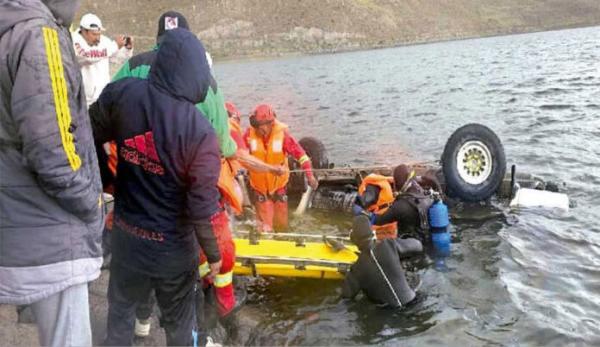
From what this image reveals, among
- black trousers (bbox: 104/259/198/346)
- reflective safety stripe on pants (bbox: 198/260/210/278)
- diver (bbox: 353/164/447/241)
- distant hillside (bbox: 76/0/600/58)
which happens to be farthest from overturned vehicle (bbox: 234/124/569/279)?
distant hillside (bbox: 76/0/600/58)

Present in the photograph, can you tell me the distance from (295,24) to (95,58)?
3505 inches

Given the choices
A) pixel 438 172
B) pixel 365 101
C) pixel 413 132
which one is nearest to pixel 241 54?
pixel 365 101

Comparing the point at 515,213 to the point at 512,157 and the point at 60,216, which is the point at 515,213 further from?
the point at 60,216

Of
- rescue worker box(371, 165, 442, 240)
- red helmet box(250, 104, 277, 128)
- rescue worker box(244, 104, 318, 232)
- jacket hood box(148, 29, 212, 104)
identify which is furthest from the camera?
rescue worker box(244, 104, 318, 232)

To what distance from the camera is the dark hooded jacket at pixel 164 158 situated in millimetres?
3055

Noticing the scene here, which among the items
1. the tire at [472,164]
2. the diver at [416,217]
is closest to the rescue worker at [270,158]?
the diver at [416,217]

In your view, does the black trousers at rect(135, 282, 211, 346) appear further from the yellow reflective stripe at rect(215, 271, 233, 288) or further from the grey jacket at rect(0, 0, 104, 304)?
the grey jacket at rect(0, 0, 104, 304)

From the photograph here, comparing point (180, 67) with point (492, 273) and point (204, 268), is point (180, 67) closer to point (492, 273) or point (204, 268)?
point (204, 268)

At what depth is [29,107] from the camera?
91.8 inches

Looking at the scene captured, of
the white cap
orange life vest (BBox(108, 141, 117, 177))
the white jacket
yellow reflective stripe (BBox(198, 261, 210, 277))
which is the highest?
the white cap

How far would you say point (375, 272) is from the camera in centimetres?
565

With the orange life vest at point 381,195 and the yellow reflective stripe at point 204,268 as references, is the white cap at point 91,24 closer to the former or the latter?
the yellow reflective stripe at point 204,268

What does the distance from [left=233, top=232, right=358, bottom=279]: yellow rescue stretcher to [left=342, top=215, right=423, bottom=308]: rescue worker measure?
241 millimetres

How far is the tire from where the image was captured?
8805 mm
